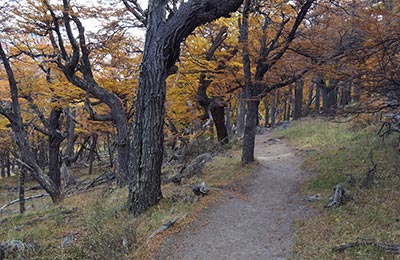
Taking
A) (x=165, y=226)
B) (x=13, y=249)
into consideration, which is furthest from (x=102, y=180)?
(x=165, y=226)

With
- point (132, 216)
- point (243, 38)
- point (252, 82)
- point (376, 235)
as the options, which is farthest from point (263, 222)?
point (243, 38)

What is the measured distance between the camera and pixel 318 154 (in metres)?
11.4

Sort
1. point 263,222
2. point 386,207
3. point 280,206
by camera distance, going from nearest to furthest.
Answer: point 386,207 → point 263,222 → point 280,206

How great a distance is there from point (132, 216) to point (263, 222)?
2.79m

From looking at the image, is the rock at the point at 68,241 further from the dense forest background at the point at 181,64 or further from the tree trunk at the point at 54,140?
the tree trunk at the point at 54,140

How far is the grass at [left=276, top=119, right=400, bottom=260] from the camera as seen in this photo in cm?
441

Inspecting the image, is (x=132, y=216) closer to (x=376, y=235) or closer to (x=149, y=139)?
(x=149, y=139)

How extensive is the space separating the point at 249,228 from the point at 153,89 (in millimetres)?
3509

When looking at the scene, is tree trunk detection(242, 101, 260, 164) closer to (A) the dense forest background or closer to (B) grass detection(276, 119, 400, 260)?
(A) the dense forest background

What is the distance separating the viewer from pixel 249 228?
226 inches

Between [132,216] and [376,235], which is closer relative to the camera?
[376,235]

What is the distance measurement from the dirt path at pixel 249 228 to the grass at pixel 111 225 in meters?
0.32

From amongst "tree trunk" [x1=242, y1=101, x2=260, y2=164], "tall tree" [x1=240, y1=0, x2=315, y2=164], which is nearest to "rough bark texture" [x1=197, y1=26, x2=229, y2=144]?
"tall tree" [x1=240, y1=0, x2=315, y2=164]

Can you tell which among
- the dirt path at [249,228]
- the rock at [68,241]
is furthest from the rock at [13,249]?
the dirt path at [249,228]
